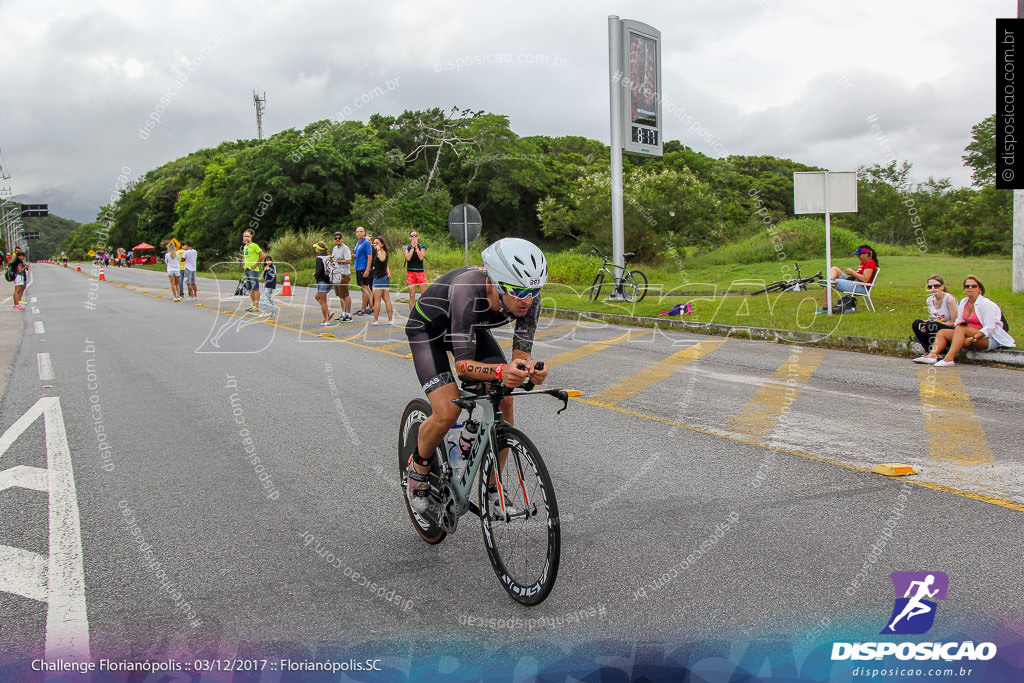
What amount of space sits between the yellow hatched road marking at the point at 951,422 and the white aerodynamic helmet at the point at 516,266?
401cm

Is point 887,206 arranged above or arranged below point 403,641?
above

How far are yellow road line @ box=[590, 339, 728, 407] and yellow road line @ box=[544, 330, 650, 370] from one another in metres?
1.29

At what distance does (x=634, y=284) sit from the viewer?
60.5ft

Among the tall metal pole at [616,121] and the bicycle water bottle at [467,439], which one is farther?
the tall metal pole at [616,121]

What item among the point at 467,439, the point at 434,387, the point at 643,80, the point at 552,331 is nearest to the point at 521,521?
the point at 467,439

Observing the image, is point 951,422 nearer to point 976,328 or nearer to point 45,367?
point 976,328

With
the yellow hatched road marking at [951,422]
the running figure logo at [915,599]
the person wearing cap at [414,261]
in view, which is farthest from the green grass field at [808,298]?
the running figure logo at [915,599]

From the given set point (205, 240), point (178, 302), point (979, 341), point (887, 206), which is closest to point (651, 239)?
point (887, 206)

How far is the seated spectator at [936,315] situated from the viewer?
33.4ft

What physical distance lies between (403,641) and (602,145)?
6662 cm

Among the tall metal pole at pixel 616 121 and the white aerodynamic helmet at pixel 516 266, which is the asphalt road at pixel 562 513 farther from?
the tall metal pole at pixel 616 121

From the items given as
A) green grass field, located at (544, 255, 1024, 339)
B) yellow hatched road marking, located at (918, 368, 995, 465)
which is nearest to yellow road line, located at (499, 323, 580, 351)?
green grass field, located at (544, 255, 1024, 339)

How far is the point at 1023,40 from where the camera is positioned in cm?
1225

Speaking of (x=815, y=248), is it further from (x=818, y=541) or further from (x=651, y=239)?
(x=818, y=541)
